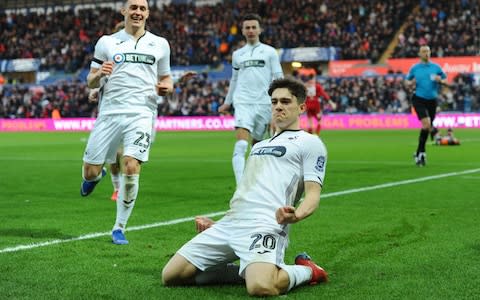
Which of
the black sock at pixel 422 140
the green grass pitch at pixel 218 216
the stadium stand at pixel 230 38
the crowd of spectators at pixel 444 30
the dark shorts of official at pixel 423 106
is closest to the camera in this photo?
the green grass pitch at pixel 218 216

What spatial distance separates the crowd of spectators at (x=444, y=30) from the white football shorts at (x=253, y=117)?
Result: 32178 millimetres

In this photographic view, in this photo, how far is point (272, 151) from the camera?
545 centimetres

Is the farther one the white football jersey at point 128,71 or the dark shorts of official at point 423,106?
the dark shorts of official at point 423,106

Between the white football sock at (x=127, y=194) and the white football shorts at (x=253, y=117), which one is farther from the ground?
the white football shorts at (x=253, y=117)

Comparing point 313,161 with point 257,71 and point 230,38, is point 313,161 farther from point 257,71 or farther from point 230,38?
point 230,38

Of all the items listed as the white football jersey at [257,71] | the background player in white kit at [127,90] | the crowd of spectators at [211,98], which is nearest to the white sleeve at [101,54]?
the background player in white kit at [127,90]

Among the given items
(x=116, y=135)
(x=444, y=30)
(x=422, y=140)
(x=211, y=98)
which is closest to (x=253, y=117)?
(x=116, y=135)

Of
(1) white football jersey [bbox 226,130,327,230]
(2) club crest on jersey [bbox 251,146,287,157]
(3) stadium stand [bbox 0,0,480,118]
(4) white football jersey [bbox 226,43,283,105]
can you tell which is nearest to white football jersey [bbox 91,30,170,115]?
(2) club crest on jersey [bbox 251,146,287,157]

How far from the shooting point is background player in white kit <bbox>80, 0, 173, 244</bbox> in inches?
296

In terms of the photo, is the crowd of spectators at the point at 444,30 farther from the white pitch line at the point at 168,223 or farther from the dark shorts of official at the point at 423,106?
the white pitch line at the point at 168,223

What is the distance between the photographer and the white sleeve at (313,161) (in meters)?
5.22

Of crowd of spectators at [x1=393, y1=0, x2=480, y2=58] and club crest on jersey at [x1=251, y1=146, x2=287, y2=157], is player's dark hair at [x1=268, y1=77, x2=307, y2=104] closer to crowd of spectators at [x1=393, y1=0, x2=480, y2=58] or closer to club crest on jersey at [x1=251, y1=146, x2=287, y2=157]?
club crest on jersey at [x1=251, y1=146, x2=287, y2=157]

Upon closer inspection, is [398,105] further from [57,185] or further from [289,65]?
[57,185]

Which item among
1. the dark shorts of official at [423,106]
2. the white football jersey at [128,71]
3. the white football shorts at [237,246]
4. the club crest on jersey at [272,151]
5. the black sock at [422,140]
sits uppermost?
the white football jersey at [128,71]
